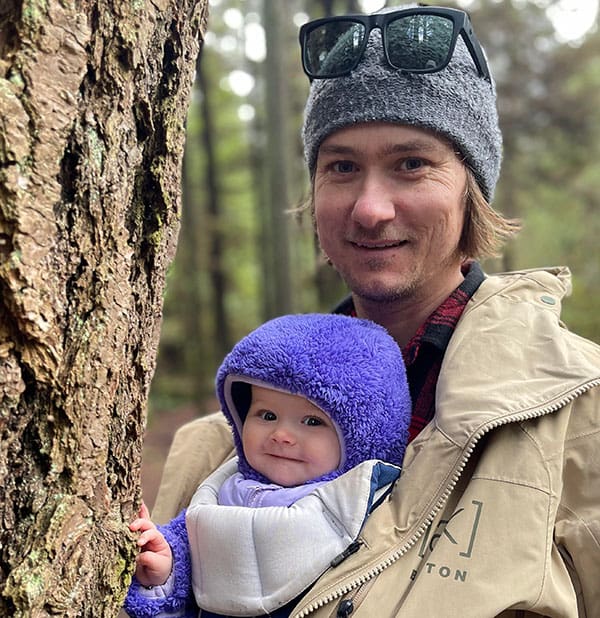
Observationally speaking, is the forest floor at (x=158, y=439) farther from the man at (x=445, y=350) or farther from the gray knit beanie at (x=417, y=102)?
the gray knit beanie at (x=417, y=102)

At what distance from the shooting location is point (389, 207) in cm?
261

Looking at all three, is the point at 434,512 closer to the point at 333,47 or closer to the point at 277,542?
the point at 277,542

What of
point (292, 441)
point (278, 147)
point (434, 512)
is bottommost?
point (434, 512)

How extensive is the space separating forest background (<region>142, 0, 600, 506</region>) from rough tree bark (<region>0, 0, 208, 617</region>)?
684cm

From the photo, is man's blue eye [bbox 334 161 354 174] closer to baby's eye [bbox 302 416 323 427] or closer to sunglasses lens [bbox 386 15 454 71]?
sunglasses lens [bbox 386 15 454 71]

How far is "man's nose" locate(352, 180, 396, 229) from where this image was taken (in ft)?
8.48

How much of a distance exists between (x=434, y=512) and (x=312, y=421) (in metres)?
0.51

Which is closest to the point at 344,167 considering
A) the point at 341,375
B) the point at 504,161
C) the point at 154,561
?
the point at 341,375

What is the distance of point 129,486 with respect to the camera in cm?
177

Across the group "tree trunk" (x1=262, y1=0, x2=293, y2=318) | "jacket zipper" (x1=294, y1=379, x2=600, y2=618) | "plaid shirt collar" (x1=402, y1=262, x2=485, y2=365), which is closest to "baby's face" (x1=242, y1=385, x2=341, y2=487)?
"jacket zipper" (x1=294, y1=379, x2=600, y2=618)

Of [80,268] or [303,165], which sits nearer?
[80,268]

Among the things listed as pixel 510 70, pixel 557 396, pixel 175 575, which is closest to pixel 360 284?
pixel 557 396

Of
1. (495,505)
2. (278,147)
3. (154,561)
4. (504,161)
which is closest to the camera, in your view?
(495,505)

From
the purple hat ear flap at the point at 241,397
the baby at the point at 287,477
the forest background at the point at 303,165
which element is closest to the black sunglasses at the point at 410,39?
the baby at the point at 287,477
